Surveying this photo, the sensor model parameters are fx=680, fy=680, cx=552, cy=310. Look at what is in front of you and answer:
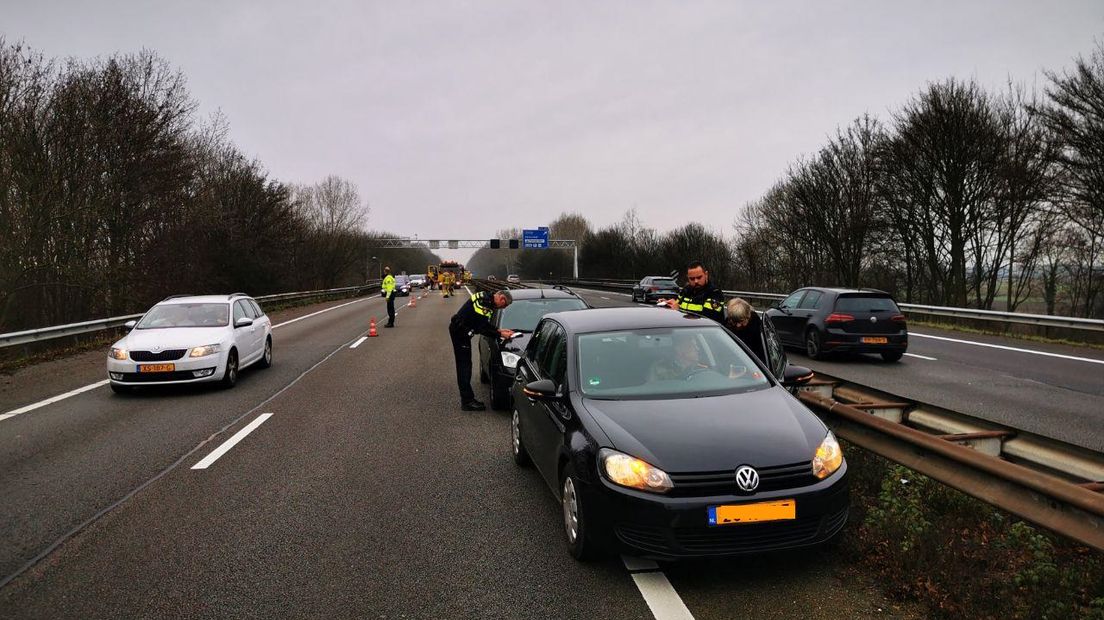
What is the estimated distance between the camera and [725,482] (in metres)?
3.52

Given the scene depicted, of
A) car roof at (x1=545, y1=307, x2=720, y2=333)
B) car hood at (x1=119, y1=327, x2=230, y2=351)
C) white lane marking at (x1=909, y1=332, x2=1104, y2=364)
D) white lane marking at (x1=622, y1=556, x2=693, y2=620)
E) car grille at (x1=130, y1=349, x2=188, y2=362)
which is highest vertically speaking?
car roof at (x1=545, y1=307, x2=720, y2=333)

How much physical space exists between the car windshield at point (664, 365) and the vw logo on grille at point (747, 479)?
1.00m

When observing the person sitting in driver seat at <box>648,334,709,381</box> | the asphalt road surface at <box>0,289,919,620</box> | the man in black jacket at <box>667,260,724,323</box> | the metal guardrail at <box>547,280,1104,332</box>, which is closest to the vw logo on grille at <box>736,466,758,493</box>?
the asphalt road surface at <box>0,289,919,620</box>


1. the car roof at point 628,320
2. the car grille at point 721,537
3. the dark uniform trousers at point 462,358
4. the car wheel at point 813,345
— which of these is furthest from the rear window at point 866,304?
the car grille at point 721,537

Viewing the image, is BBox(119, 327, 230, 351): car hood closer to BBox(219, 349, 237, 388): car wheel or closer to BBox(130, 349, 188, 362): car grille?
BBox(130, 349, 188, 362): car grille

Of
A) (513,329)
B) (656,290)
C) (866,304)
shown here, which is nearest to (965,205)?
(656,290)

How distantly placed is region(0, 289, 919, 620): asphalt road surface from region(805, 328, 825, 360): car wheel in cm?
773

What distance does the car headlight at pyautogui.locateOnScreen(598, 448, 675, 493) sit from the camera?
355 cm

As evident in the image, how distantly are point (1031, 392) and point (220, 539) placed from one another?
34.9 ft

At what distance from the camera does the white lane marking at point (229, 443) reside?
6.20 meters

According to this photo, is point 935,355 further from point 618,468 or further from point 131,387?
point 131,387

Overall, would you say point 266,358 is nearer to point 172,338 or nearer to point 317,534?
point 172,338

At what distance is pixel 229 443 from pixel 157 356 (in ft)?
12.1

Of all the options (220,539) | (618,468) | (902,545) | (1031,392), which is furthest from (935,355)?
(220,539)
